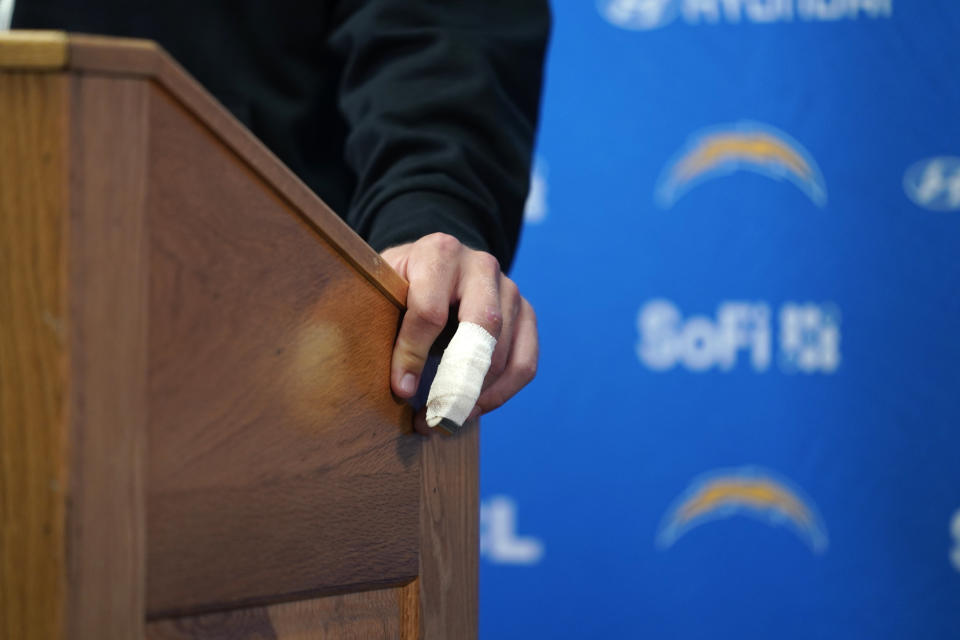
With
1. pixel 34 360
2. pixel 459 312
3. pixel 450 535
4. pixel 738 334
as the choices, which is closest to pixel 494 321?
pixel 459 312

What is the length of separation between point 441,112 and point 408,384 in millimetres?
311

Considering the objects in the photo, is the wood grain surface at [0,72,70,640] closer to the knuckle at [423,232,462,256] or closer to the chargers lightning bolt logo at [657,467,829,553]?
the knuckle at [423,232,462,256]

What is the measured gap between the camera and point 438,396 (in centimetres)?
55

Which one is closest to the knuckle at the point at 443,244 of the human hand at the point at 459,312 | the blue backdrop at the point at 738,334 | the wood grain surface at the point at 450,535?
the human hand at the point at 459,312

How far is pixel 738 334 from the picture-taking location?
1.66m

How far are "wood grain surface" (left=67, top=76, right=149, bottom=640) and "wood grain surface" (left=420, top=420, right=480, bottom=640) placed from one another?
21cm

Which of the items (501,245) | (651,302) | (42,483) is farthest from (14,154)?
(651,302)

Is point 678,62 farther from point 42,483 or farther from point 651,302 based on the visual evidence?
point 42,483

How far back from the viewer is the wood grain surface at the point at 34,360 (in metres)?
0.38

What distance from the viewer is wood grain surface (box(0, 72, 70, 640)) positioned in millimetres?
380

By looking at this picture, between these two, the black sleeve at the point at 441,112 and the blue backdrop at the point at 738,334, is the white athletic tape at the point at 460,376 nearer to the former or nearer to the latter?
the black sleeve at the point at 441,112

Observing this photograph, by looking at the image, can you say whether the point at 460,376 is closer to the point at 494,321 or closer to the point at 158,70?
the point at 494,321

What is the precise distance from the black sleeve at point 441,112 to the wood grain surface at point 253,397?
0.64ft

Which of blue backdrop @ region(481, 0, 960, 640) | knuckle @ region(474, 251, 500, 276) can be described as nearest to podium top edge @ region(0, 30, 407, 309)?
knuckle @ region(474, 251, 500, 276)
